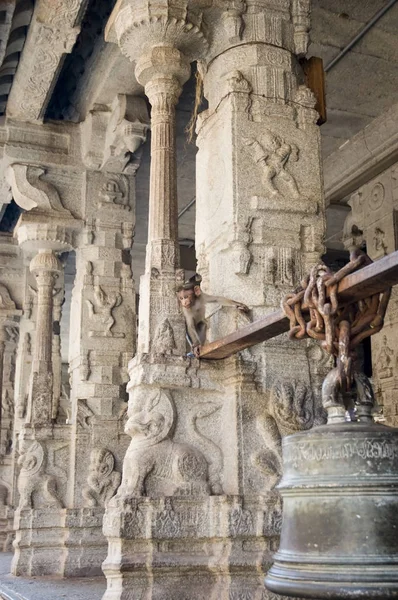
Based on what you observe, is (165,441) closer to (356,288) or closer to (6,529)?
(356,288)

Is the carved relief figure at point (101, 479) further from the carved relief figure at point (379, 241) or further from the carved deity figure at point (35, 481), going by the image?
the carved relief figure at point (379, 241)

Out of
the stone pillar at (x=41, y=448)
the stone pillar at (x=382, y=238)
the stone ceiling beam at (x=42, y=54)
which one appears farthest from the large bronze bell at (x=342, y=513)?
the stone pillar at (x=382, y=238)

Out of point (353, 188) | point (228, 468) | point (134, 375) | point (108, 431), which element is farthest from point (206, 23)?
point (353, 188)

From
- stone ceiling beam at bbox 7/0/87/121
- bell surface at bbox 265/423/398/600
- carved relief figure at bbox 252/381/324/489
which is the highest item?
stone ceiling beam at bbox 7/0/87/121

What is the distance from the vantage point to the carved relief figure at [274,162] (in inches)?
244

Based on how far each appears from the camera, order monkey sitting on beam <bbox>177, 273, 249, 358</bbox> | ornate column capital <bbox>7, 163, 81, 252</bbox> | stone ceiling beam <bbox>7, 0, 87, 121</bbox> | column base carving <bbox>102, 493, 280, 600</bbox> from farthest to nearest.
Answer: ornate column capital <bbox>7, 163, 81, 252</bbox> → stone ceiling beam <bbox>7, 0, 87, 121</bbox> → monkey sitting on beam <bbox>177, 273, 249, 358</bbox> → column base carving <bbox>102, 493, 280, 600</bbox>

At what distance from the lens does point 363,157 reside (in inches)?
430

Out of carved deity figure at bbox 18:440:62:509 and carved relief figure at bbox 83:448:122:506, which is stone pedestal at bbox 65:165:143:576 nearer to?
carved relief figure at bbox 83:448:122:506

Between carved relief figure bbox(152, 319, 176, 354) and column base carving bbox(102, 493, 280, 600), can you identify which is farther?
carved relief figure bbox(152, 319, 176, 354)

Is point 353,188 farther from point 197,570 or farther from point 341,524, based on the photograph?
point 341,524

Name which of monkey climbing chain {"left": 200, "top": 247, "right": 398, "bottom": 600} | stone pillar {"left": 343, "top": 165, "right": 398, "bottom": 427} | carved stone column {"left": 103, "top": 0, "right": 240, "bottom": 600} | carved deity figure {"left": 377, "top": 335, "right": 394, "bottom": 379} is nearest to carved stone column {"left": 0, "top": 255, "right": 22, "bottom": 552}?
stone pillar {"left": 343, "top": 165, "right": 398, "bottom": 427}

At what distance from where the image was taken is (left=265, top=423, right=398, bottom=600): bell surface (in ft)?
7.20

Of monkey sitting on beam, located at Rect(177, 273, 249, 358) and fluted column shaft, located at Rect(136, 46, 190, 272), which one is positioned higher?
fluted column shaft, located at Rect(136, 46, 190, 272)

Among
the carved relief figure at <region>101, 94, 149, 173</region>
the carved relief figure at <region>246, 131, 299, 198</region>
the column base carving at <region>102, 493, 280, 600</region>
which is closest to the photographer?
the column base carving at <region>102, 493, 280, 600</region>
